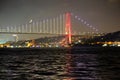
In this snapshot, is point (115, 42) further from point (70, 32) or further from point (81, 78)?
point (81, 78)

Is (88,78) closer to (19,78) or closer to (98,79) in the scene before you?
(98,79)

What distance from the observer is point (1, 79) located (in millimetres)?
24922

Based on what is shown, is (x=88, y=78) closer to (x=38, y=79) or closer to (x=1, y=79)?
(x=38, y=79)

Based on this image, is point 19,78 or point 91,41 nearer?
point 19,78

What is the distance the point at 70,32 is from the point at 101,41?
47.6 metres

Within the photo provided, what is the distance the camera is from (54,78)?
25312 millimetres

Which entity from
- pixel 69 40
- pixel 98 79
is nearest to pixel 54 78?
pixel 98 79

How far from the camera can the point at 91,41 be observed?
16100cm

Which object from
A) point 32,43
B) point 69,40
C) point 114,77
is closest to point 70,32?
point 69,40

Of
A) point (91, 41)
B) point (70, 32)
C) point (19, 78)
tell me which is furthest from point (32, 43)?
point (19, 78)

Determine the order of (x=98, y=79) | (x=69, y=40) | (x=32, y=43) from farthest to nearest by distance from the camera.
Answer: (x=32, y=43) < (x=69, y=40) < (x=98, y=79)

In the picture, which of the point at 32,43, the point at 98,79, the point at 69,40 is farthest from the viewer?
the point at 32,43

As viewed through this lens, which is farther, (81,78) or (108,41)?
(108,41)

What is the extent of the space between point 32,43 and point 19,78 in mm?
133162
